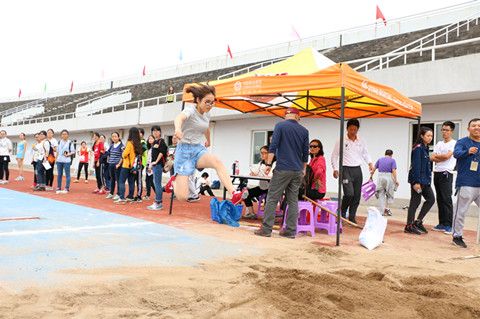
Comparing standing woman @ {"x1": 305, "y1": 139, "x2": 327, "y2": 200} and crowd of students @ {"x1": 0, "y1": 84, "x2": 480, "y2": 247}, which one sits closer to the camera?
crowd of students @ {"x1": 0, "y1": 84, "x2": 480, "y2": 247}

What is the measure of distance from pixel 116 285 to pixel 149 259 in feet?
2.82

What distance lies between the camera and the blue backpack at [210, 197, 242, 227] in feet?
21.0

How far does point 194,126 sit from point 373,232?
8.96 feet

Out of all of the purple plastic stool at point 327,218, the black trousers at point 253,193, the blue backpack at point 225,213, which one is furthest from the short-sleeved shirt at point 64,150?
the purple plastic stool at point 327,218

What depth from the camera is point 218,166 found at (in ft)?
15.8

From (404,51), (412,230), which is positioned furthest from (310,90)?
(404,51)

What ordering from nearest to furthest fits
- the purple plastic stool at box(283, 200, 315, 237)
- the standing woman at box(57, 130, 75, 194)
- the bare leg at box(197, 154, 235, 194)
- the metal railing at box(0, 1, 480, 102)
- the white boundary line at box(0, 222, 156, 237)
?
the white boundary line at box(0, 222, 156, 237) → the bare leg at box(197, 154, 235, 194) → the purple plastic stool at box(283, 200, 315, 237) → the standing woman at box(57, 130, 75, 194) → the metal railing at box(0, 1, 480, 102)

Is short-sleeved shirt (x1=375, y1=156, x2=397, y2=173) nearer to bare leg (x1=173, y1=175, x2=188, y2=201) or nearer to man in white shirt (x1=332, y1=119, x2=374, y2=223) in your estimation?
man in white shirt (x1=332, y1=119, x2=374, y2=223)

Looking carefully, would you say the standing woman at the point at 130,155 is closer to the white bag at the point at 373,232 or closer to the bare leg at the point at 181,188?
the bare leg at the point at 181,188

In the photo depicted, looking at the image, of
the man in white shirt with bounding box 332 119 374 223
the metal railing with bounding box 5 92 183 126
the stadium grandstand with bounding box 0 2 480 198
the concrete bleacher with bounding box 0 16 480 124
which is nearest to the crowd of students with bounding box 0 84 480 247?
the man in white shirt with bounding box 332 119 374 223

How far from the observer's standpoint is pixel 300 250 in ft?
14.9

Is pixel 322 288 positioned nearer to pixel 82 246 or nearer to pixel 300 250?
pixel 300 250

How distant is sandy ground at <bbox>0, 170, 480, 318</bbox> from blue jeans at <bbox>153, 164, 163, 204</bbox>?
3840 millimetres

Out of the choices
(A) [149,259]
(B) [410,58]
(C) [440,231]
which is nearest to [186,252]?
(A) [149,259]
